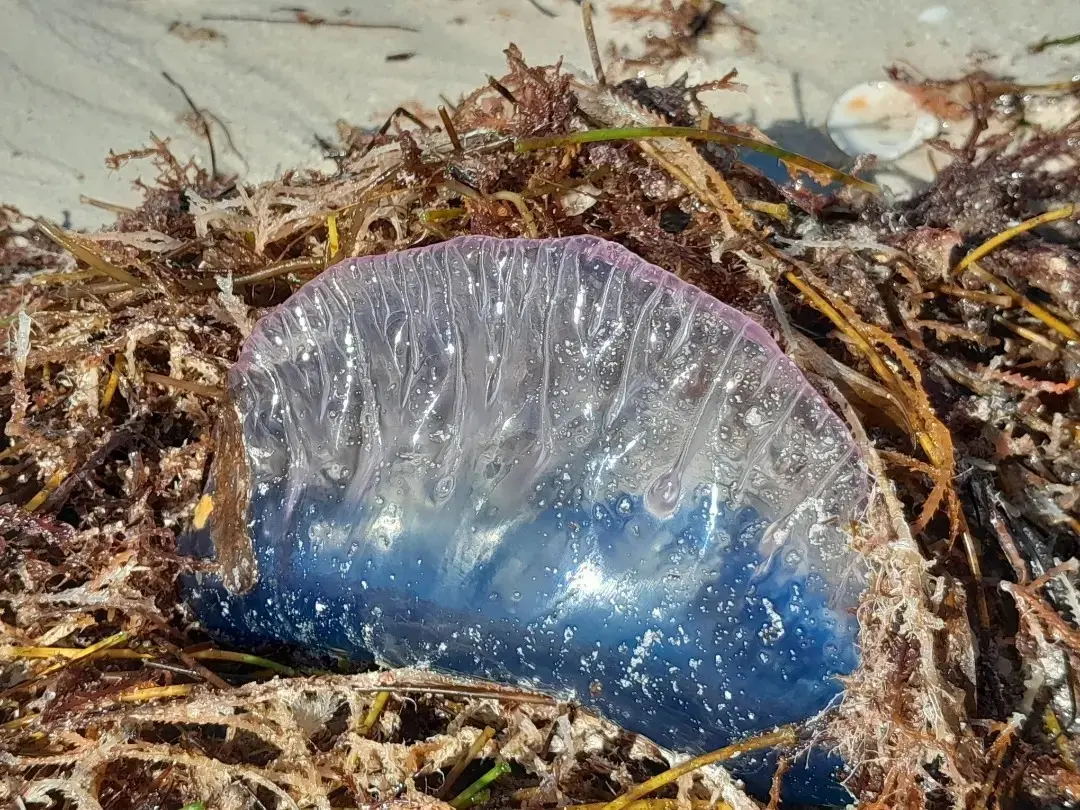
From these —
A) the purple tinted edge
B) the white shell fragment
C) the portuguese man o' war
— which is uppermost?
the white shell fragment

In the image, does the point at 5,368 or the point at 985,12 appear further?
the point at 985,12

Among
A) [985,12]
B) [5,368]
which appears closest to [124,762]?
[5,368]

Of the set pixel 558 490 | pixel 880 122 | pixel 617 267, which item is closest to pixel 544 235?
pixel 617 267

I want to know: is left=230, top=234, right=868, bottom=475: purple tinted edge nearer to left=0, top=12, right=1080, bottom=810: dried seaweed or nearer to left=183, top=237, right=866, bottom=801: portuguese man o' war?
left=183, top=237, right=866, bottom=801: portuguese man o' war

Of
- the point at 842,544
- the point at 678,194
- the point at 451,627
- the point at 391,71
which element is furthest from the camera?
the point at 391,71

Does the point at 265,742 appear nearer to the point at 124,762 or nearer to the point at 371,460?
the point at 124,762

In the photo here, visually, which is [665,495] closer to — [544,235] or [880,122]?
[544,235]

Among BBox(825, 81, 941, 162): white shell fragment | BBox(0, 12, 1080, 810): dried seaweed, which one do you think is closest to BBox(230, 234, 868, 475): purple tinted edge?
BBox(0, 12, 1080, 810): dried seaweed
